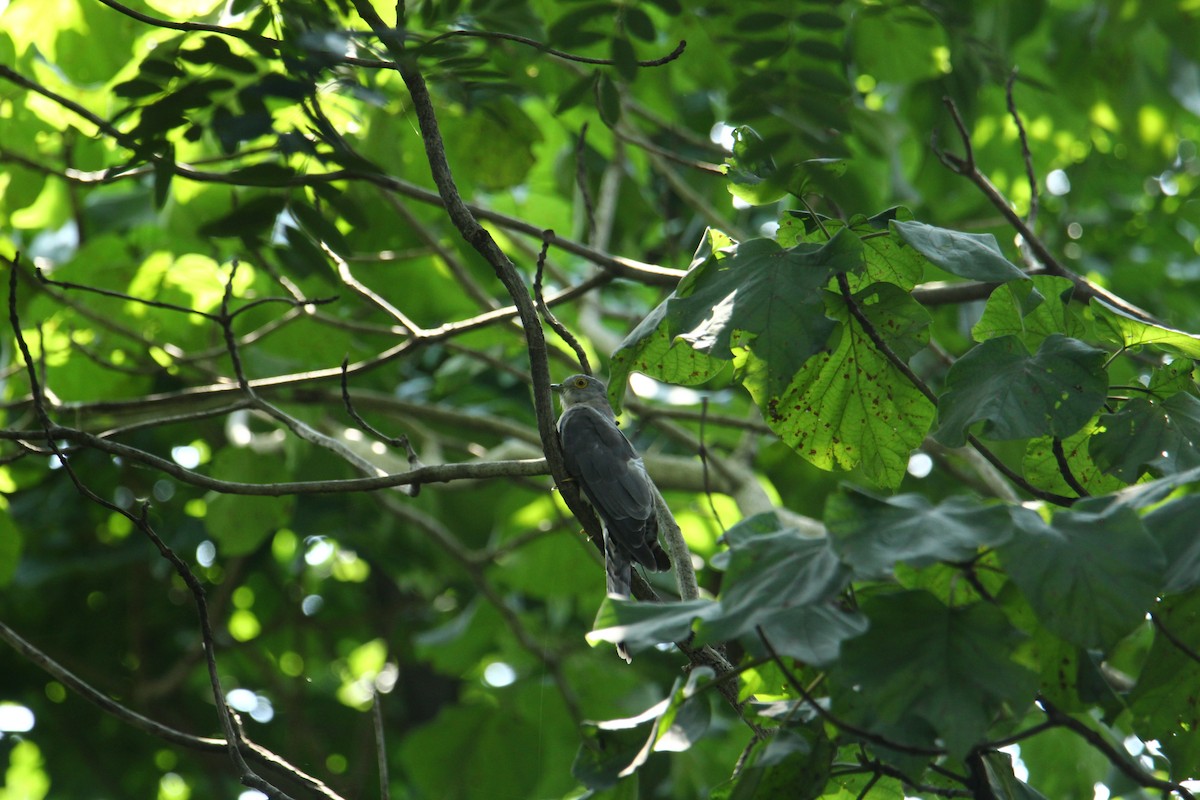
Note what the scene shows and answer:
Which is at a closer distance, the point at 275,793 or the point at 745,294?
the point at 745,294

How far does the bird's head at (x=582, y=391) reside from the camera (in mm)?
4387

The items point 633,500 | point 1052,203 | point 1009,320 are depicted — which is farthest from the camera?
point 1052,203

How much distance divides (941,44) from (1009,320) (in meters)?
3.09

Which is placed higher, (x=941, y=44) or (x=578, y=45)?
(x=578, y=45)

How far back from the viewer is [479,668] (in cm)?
700

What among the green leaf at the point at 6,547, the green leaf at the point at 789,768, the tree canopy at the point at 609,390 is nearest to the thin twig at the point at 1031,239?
the tree canopy at the point at 609,390

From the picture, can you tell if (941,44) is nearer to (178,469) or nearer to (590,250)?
(590,250)

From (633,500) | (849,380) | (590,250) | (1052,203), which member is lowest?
(1052,203)

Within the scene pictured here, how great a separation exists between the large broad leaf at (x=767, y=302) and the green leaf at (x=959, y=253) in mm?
141

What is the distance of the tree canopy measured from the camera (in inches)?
65.7

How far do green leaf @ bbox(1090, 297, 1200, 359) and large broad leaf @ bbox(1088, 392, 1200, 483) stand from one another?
0.65 ft

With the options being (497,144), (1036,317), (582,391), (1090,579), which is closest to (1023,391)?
(1036,317)

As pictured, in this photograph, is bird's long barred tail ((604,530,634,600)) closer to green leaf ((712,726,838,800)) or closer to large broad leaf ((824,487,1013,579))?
green leaf ((712,726,838,800))

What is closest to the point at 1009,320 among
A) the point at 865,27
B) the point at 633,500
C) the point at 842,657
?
the point at 842,657
